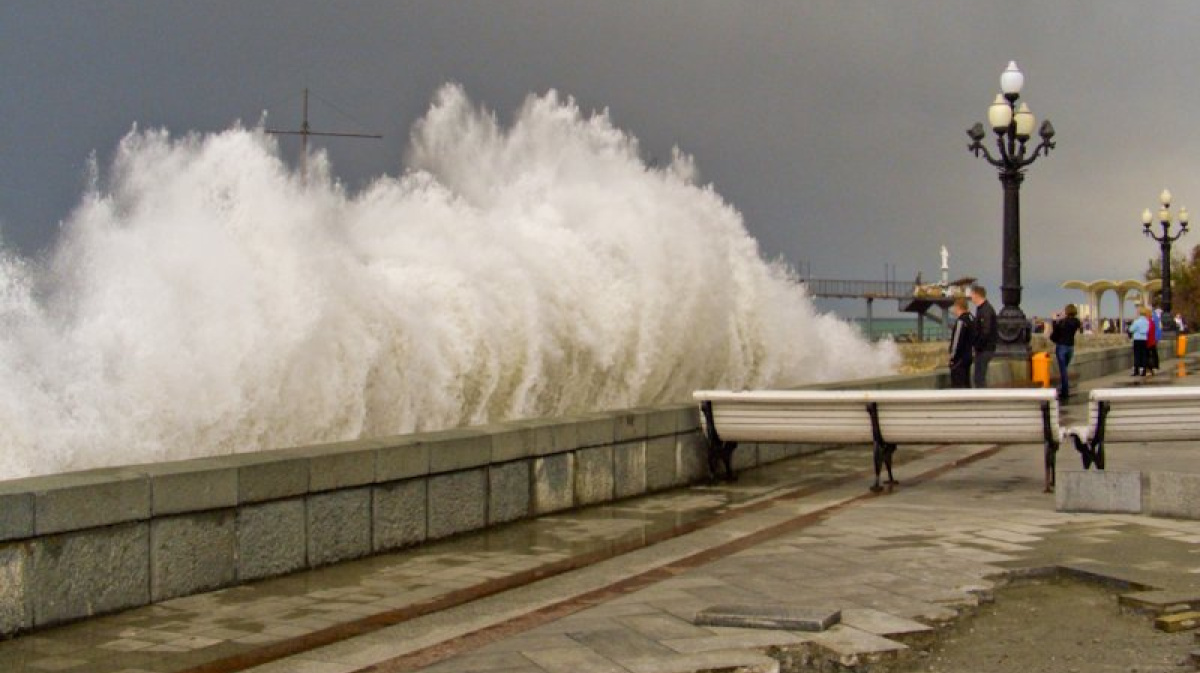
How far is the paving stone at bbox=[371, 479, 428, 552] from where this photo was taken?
7062 mm

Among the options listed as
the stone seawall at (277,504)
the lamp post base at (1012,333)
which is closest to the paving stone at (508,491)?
the stone seawall at (277,504)

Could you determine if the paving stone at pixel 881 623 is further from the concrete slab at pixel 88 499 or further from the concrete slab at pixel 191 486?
the concrete slab at pixel 88 499

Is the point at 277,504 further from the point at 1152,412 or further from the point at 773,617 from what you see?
the point at 1152,412

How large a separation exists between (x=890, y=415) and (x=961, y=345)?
4446mm

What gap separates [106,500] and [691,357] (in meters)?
14.2

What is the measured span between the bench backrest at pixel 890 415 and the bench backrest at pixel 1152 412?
38 cm

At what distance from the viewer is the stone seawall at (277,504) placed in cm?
539

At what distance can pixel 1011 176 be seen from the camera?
20.1 metres

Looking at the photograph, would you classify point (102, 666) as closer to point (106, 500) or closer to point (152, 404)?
point (106, 500)

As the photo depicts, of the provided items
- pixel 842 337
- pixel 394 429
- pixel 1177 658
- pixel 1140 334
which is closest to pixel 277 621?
pixel 1177 658

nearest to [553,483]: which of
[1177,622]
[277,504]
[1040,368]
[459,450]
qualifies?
[459,450]

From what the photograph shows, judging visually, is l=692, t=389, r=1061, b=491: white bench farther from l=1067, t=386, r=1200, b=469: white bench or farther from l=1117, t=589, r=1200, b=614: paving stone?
l=1117, t=589, r=1200, b=614: paving stone

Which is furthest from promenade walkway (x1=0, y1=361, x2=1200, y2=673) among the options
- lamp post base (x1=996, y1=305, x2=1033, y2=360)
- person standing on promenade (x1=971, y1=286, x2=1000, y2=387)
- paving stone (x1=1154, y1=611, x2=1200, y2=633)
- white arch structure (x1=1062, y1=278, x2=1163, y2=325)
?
white arch structure (x1=1062, y1=278, x2=1163, y2=325)

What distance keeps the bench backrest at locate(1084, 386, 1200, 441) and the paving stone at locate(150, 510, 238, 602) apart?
5.86m
